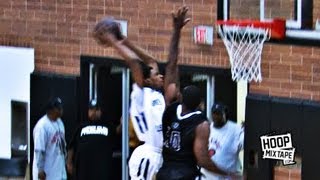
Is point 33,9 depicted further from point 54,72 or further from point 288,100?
point 288,100

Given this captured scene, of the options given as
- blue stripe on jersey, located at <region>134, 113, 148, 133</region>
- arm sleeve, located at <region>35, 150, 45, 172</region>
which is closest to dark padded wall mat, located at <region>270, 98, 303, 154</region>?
blue stripe on jersey, located at <region>134, 113, 148, 133</region>

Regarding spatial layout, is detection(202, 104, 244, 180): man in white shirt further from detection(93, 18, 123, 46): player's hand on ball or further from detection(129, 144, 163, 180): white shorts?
detection(93, 18, 123, 46): player's hand on ball

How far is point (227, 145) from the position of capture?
11.9m

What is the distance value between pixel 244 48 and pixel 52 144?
352 cm

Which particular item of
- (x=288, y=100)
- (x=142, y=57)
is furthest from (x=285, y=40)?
(x=142, y=57)

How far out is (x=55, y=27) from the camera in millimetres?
14492

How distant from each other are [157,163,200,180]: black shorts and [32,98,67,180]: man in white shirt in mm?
4935

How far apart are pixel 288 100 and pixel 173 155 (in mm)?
2946

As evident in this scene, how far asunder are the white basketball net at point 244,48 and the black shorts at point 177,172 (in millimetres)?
2898

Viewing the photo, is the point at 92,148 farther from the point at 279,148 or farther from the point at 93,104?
the point at 279,148

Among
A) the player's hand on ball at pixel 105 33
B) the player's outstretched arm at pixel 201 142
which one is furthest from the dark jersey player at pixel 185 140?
the player's hand on ball at pixel 105 33

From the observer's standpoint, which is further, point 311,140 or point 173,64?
point 311,140

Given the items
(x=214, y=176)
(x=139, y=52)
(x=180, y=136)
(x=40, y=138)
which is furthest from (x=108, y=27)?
(x=40, y=138)

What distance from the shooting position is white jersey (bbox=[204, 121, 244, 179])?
11.9 metres
